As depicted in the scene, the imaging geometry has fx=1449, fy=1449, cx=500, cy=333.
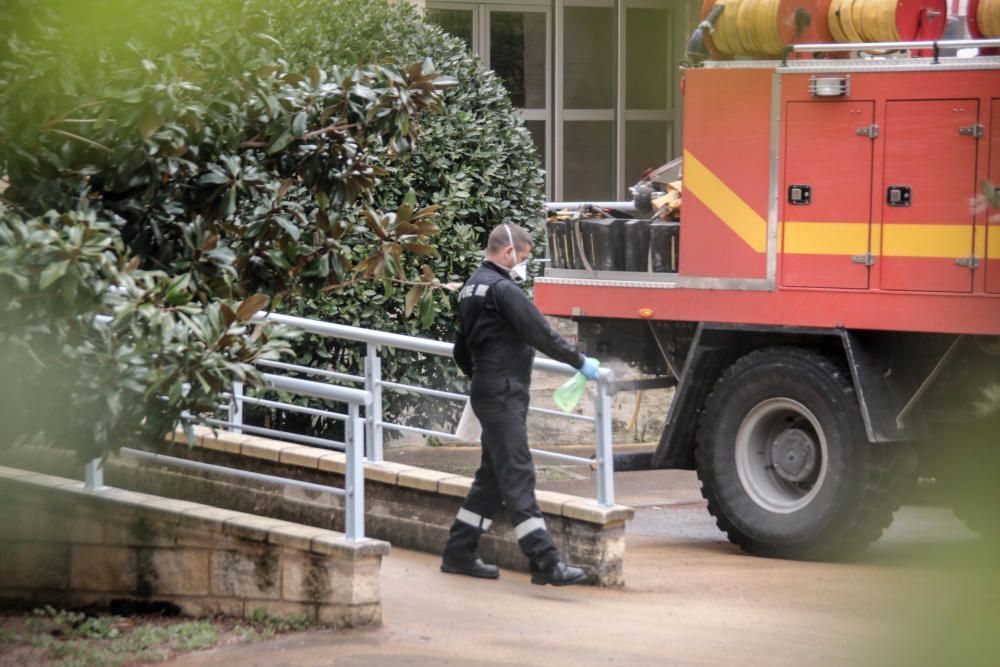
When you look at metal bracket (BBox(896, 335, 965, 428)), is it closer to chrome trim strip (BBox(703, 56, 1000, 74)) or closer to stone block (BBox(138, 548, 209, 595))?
chrome trim strip (BBox(703, 56, 1000, 74))

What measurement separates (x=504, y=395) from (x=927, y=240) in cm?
240

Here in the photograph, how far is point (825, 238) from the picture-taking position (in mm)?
7879

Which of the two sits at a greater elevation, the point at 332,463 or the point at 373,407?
the point at 373,407

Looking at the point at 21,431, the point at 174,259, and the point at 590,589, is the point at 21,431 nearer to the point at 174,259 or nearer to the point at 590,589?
the point at 174,259

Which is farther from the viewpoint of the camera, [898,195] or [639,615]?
[898,195]

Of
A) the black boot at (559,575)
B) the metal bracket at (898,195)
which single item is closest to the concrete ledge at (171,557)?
the black boot at (559,575)

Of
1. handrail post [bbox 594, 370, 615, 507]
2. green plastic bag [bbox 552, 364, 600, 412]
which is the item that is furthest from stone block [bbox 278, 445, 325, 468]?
handrail post [bbox 594, 370, 615, 507]

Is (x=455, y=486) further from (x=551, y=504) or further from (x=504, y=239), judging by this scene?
(x=504, y=239)

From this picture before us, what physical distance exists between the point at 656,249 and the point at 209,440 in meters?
→ 2.86

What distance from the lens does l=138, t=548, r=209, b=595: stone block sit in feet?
21.2

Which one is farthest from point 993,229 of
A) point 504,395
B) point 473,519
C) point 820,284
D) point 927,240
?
point 473,519

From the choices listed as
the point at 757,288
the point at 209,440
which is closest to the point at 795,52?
the point at 757,288

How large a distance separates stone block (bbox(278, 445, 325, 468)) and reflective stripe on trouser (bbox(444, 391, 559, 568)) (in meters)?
1.20

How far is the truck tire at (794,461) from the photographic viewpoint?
7.73 meters
